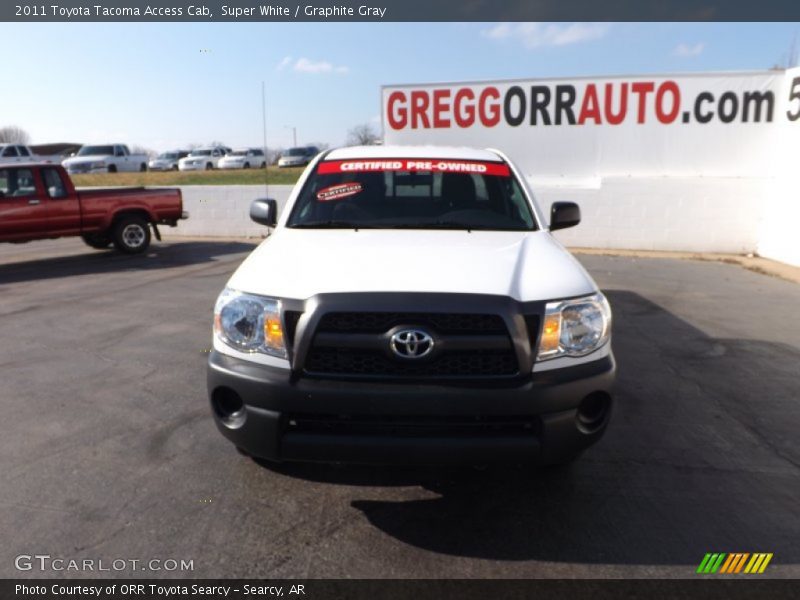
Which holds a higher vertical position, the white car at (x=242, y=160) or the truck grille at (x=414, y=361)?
the white car at (x=242, y=160)

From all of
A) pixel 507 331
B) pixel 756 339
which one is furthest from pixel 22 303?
pixel 756 339

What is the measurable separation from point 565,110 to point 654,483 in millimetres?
11646

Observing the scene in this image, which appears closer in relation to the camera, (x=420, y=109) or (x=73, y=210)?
Answer: (x=73, y=210)

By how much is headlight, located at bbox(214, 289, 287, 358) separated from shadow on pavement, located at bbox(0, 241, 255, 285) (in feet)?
28.8

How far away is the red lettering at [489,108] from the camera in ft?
46.1

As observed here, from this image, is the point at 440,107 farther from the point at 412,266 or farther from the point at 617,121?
the point at 412,266

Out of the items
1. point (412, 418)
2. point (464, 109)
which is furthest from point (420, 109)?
point (412, 418)

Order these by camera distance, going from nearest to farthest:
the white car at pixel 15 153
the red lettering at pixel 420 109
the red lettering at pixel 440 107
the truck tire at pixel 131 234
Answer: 1. the truck tire at pixel 131 234
2. the red lettering at pixel 440 107
3. the red lettering at pixel 420 109
4. the white car at pixel 15 153

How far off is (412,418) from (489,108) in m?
12.5

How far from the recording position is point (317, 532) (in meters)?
2.98

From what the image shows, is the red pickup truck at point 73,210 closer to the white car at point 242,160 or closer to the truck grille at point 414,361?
the truck grille at point 414,361

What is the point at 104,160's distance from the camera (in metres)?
33.8

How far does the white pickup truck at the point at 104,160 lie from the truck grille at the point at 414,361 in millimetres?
33900
